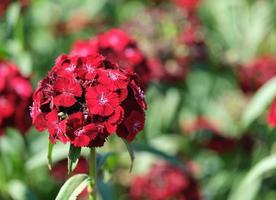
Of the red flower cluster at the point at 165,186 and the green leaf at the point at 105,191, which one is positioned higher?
the green leaf at the point at 105,191

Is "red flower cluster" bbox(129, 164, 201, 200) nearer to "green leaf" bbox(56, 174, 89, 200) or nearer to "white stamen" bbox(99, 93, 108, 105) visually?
"green leaf" bbox(56, 174, 89, 200)

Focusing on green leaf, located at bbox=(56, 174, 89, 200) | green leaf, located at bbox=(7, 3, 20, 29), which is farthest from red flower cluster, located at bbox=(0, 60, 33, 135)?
green leaf, located at bbox=(56, 174, 89, 200)

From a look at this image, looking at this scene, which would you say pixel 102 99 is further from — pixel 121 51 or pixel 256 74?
pixel 256 74

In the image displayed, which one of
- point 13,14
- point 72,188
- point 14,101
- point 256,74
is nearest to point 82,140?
point 72,188

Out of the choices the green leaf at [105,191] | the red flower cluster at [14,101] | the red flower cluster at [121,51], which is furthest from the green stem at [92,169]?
the red flower cluster at [121,51]

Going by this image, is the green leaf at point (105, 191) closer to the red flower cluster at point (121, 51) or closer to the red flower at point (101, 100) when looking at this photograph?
the red flower cluster at point (121, 51)

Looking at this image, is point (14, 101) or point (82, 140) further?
point (14, 101)
